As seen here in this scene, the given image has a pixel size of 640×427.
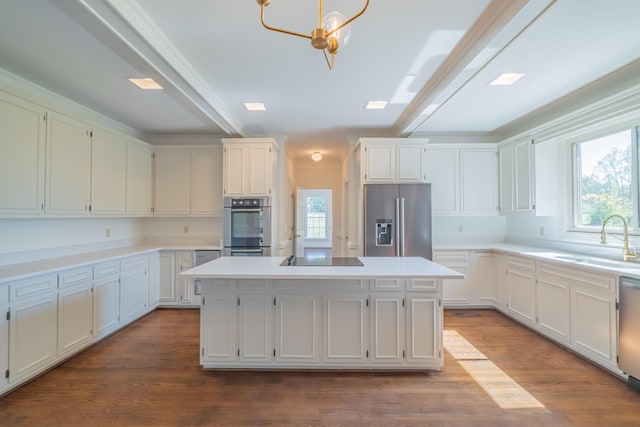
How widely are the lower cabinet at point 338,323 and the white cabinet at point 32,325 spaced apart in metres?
1.37

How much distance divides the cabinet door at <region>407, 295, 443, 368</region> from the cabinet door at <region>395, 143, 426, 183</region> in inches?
81.5

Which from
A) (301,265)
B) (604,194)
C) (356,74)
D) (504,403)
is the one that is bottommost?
(504,403)

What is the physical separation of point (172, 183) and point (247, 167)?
1.25 metres

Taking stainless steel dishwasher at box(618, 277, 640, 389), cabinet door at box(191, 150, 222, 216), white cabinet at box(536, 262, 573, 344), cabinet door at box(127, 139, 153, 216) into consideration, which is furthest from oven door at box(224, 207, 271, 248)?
stainless steel dishwasher at box(618, 277, 640, 389)

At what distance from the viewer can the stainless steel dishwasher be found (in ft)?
7.13

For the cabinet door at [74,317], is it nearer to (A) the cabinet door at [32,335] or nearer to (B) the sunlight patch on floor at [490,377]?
(A) the cabinet door at [32,335]

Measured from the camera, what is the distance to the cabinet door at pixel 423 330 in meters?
2.40

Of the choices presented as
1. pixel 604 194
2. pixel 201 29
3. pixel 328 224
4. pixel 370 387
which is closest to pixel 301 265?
pixel 370 387

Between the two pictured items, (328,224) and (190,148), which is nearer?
(190,148)

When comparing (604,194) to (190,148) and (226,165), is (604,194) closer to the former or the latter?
(226,165)

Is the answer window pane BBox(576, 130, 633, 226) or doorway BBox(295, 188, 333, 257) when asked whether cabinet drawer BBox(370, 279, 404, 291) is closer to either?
window pane BBox(576, 130, 633, 226)

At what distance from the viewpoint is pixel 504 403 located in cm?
205

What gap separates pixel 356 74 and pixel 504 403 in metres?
2.91

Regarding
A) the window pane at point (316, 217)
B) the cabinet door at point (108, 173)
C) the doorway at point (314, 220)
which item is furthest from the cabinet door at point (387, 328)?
the window pane at point (316, 217)
